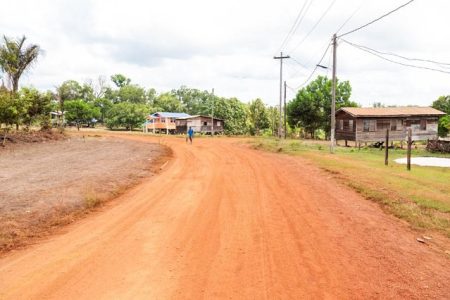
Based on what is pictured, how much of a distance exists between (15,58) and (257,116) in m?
42.9

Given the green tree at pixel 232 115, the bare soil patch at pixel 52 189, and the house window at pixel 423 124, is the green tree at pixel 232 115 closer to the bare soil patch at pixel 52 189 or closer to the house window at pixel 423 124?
the house window at pixel 423 124

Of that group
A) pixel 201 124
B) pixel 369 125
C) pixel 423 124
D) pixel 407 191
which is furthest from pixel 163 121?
pixel 407 191

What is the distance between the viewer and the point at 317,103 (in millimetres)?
52781

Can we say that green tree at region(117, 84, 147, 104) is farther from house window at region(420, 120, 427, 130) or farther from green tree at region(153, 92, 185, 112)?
house window at region(420, 120, 427, 130)

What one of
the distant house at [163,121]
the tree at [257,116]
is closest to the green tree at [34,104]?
the distant house at [163,121]

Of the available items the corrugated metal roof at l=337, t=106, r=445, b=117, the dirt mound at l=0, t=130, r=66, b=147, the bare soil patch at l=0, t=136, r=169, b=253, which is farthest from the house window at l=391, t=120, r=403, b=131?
the dirt mound at l=0, t=130, r=66, b=147

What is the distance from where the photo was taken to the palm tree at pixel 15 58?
1577 inches

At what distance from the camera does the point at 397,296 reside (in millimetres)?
5297

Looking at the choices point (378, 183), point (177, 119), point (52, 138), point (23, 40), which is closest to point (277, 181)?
point (378, 183)

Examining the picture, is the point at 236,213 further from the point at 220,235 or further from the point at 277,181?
the point at 277,181

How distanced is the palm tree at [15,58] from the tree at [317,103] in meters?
36.6

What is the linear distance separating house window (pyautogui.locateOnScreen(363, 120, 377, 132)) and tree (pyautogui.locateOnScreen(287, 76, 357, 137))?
1153 cm

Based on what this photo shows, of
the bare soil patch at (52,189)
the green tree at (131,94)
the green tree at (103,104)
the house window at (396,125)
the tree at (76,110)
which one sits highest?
the green tree at (131,94)

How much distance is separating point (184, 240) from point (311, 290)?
3067 mm
